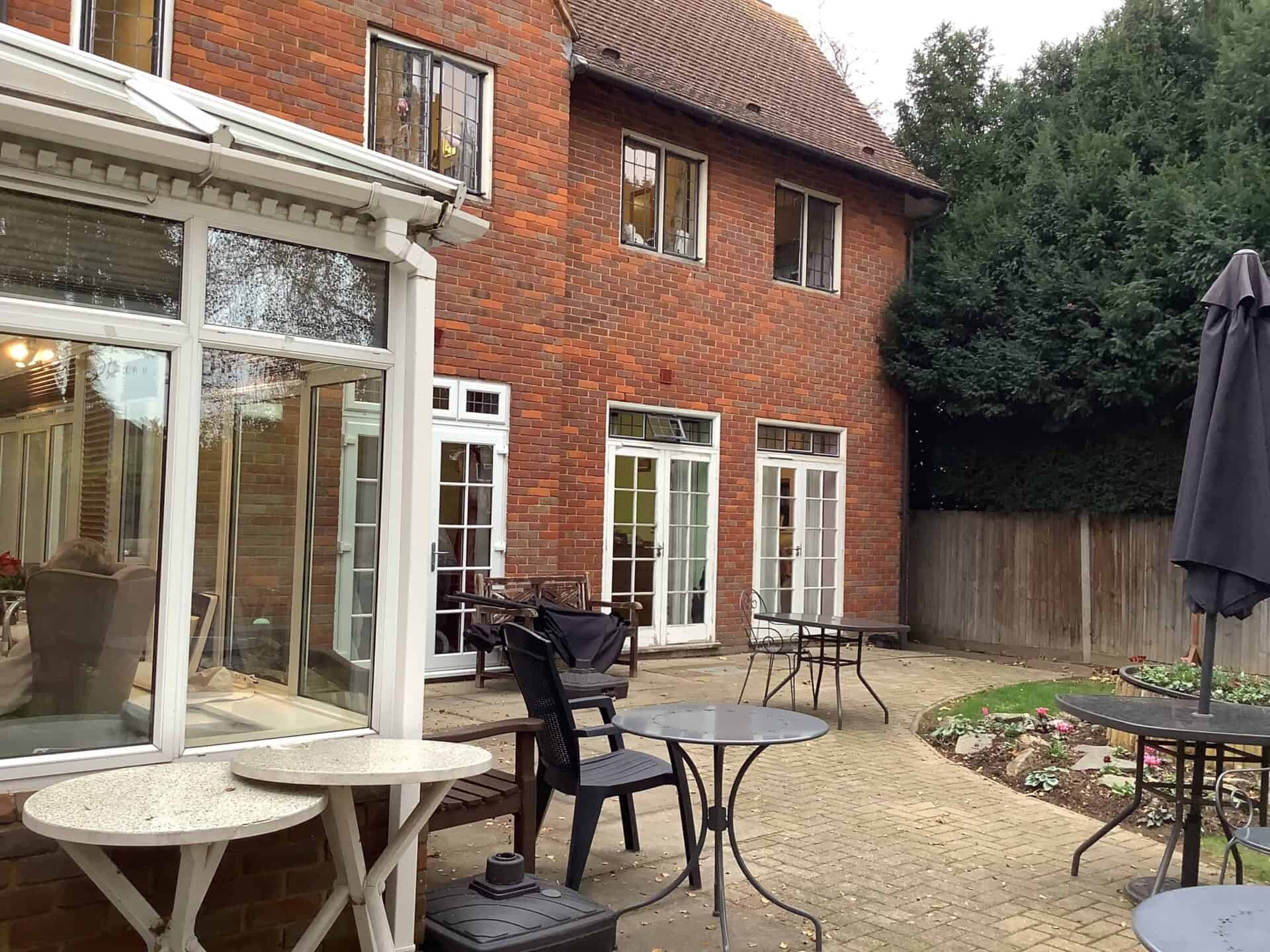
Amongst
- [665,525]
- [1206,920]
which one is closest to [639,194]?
[665,525]

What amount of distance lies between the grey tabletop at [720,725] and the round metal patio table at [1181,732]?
1.17m

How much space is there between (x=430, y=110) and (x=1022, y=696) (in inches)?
277

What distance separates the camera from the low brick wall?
2.73 m

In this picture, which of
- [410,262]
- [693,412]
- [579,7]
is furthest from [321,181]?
[579,7]

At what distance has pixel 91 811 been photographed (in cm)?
237

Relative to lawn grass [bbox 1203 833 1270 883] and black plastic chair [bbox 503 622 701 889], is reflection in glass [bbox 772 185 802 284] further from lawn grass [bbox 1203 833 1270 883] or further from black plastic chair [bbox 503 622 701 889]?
black plastic chair [bbox 503 622 701 889]

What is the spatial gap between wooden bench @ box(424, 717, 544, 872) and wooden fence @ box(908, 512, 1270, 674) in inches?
359

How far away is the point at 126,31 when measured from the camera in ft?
24.5

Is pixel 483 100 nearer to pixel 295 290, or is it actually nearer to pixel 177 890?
pixel 295 290

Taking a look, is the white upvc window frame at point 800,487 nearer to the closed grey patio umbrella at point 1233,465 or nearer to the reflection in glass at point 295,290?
the closed grey patio umbrella at point 1233,465

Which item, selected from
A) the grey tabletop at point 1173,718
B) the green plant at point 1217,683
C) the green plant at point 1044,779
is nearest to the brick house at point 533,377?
the grey tabletop at point 1173,718

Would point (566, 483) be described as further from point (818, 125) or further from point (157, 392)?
point (157, 392)

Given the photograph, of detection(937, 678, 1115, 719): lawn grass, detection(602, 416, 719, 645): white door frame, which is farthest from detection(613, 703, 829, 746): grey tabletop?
detection(602, 416, 719, 645): white door frame

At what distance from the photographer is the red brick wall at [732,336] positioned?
1017 cm
